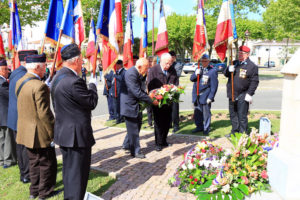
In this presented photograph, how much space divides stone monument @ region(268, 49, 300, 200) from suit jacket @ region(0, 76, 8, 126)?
5064 mm

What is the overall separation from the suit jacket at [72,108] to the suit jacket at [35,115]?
0.36 metres

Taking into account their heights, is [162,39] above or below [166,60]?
above

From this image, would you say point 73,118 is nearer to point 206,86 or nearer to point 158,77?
point 158,77

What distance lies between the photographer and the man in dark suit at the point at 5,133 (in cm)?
524

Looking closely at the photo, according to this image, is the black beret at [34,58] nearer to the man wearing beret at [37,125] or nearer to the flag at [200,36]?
the man wearing beret at [37,125]

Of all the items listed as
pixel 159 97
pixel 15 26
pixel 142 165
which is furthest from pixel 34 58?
pixel 15 26

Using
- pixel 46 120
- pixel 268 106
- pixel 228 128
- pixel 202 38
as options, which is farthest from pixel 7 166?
pixel 268 106

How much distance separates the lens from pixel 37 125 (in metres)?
3.90

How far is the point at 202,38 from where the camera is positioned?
6.89 metres

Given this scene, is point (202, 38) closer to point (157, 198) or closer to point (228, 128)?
point (228, 128)

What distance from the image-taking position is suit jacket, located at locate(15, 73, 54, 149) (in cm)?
377

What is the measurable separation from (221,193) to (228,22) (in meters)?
4.57

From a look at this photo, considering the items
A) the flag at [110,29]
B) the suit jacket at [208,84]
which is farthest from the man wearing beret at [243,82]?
the flag at [110,29]

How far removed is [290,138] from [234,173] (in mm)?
973
